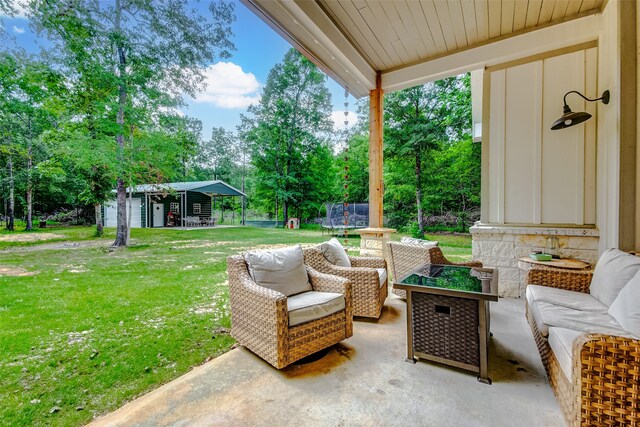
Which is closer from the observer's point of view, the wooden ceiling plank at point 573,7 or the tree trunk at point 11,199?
the tree trunk at point 11,199

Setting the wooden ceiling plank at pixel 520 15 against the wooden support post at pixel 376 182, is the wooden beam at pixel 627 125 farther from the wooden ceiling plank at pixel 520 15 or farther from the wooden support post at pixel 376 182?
the wooden support post at pixel 376 182

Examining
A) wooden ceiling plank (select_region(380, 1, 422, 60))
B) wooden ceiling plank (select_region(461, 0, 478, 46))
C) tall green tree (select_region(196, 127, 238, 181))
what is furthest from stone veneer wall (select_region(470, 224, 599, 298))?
tall green tree (select_region(196, 127, 238, 181))

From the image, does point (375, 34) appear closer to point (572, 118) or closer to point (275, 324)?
point (572, 118)

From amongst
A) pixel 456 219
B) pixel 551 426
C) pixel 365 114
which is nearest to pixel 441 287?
pixel 551 426

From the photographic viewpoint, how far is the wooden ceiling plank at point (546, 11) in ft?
9.40

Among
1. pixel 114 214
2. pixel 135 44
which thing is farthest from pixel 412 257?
pixel 114 214

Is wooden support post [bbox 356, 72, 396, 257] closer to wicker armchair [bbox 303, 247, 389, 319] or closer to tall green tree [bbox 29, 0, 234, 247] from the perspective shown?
wicker armchair [bbox 303, 247, 389, 319]

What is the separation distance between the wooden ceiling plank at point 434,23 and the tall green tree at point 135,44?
225cm

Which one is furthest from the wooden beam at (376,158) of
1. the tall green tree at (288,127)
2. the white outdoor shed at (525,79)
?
the tall green tree at (288,127)

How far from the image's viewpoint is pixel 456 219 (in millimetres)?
8758

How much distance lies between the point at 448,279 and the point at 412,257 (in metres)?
0.87

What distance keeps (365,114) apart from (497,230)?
26.5ft

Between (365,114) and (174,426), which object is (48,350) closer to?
(174,426)

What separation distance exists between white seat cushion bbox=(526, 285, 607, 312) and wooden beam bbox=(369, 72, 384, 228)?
2.17 m
